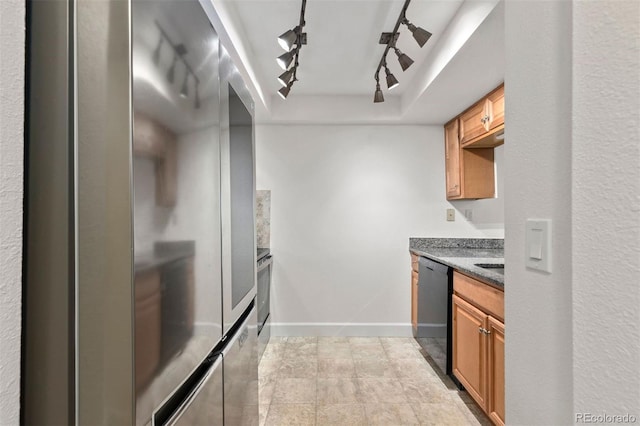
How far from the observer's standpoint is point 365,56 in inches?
102

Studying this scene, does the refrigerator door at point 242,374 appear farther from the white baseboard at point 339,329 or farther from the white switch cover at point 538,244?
the white baseboard at point 339,329

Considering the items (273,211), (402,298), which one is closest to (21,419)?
(273,211)

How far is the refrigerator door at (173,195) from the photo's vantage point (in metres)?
0.58

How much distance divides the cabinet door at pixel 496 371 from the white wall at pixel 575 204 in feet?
3.54

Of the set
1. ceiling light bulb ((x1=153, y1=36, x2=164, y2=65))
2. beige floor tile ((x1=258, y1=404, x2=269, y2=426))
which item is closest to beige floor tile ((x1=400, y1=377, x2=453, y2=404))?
beige floor tile ((x1=258, y1=404, x2=269, y2=426))

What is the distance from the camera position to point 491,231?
3449 mm

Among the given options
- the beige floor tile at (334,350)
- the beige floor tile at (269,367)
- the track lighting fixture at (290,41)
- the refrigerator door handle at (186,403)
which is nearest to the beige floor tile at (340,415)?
the beige floor tile at (269,367)

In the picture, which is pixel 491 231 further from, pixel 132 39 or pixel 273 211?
pixel 132 39

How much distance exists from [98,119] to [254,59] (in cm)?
231

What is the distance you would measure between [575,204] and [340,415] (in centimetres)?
196

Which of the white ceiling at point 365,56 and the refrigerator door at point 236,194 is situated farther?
the white ceiling at point 365,56

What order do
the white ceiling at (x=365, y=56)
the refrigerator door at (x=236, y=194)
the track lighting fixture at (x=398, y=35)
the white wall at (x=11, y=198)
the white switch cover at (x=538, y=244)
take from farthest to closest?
the white ceiling at (x=365, y=56)
the track lighting fixture at (x=398, y=35)
the refrigerator door at (x=236, y=194)
the white switch cover at (x=538, y=244)
the white wall at (x=11, y=198)

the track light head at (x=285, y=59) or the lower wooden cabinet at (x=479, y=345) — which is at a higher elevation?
the track light head at (x=285, y=59)

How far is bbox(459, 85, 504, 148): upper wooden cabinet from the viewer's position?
2.46 meters
